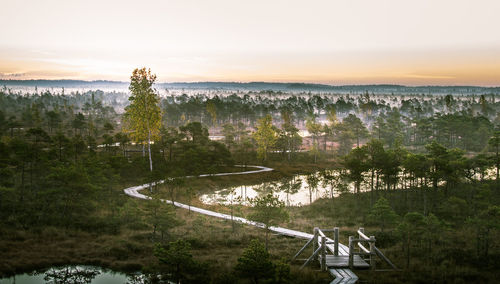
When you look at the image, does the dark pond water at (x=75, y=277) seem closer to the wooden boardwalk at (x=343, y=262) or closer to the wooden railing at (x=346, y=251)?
the wooden railing at (x=346, y=251)

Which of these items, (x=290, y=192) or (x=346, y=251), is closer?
(x=346, y=251)

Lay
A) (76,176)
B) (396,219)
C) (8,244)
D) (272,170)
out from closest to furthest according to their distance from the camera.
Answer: (8,244) → (396,219) → (76,176) → (272,170)

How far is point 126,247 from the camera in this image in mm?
25500

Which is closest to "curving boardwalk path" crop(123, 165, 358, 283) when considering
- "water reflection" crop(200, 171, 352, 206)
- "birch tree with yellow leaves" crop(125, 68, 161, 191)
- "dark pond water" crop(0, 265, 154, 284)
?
"birch tree with yellow leaves" crop(125, 68, 161, 191)

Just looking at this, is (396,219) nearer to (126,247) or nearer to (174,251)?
Answer: (174,251)

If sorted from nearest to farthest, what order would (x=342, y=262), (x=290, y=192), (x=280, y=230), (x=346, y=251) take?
1. (x=342, y=262)
2. (x=346, y=251)
3. (x=280, y=230)
4. (x=290, y=192)

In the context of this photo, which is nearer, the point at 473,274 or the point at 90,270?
the point at 473,274

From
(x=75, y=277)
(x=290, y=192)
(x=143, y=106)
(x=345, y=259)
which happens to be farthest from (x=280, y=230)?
(x=143, y=106)

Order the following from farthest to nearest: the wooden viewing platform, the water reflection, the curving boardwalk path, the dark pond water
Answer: the water reflection
the dark pond water
the wooden viewing platform
the curving boardwalk path

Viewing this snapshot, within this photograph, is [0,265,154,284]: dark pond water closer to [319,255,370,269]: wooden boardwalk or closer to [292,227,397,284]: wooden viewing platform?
[292,227,397,284]: wooden viewing platform

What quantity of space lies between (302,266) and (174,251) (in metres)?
7.34

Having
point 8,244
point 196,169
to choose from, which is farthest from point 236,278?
point 196,169

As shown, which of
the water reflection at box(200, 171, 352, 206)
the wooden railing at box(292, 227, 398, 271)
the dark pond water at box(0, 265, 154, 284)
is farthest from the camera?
the water reflection at box(200, 171, 352, 206)

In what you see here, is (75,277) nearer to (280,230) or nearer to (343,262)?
(280,230)
